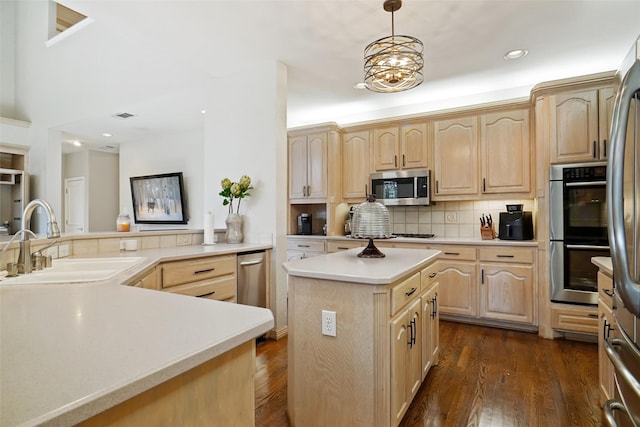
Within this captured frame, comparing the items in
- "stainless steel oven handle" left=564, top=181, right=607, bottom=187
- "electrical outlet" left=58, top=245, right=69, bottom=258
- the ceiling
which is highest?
the ceiling

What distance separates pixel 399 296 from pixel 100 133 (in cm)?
604

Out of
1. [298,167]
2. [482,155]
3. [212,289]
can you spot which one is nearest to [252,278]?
[212,289]

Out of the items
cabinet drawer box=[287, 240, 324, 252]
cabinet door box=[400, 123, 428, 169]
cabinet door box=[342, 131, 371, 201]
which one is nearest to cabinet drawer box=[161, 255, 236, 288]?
cabinet drawer box=[287, 240, 324, 252]

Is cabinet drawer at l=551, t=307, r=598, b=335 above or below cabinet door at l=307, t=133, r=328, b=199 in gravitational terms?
below

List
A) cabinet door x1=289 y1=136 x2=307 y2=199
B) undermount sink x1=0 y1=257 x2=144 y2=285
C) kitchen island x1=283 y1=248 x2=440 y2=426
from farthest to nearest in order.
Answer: cabinet door x1=289 y1=136 x2=307 y2=199
kitchen island x1=283 y1=248 x2=440 y2=426
undermount sink x1=0 y1=257 x2=144 y2=285

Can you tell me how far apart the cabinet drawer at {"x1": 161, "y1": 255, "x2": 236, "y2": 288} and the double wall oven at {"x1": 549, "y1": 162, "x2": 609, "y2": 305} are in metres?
2.95

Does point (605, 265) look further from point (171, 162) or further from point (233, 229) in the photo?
point (171, 162)

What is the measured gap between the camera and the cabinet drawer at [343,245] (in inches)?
159

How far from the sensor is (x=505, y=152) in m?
3.52

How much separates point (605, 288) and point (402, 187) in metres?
2.44

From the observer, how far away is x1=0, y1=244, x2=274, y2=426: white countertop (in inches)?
18.7

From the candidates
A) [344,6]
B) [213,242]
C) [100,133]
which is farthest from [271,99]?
[100,133]

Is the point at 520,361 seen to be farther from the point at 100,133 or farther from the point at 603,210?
the point at 100,133

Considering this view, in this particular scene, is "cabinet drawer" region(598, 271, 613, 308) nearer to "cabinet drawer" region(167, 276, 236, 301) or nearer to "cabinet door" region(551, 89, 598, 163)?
"cabinet door" region(551, 89, 598, 163)
